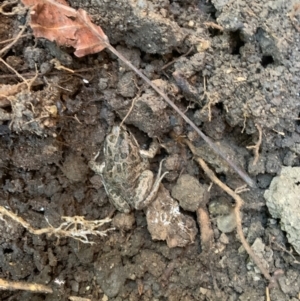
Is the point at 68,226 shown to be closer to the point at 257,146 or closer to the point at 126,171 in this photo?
the point at 126,171

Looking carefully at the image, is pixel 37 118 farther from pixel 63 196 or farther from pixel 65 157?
pixel 63 196

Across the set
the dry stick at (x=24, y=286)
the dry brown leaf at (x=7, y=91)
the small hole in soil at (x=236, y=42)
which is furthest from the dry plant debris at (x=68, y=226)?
the small hole in soil at (x=236, y=42)

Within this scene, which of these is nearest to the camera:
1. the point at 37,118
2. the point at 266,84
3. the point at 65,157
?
the point at 37,118

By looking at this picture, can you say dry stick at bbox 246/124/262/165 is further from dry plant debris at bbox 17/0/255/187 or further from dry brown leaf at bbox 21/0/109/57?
dry brown leaf at bbox 21/0/109/57

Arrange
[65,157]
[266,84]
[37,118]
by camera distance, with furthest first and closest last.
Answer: [65,157], [266,84], [37,118]

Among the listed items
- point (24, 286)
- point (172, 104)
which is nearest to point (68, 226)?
point (24, 286)

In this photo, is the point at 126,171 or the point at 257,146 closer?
the point at 257,146

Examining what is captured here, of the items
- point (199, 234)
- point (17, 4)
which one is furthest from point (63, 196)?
point (17, 4)

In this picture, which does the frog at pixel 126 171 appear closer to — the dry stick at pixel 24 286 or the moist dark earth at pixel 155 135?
the moist dark earth at pixel 155 135
